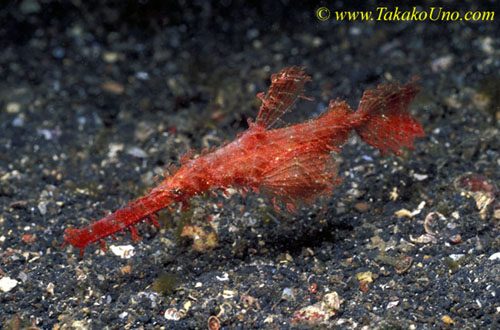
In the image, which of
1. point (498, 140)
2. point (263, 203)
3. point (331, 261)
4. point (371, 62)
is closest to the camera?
point (331, 261)

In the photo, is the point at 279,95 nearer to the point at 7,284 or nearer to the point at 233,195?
the point at 233,195

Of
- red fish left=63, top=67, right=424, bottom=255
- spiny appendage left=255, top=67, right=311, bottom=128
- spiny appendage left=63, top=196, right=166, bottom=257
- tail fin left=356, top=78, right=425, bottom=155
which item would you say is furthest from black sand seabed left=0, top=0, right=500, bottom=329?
spiny appendage left=255, top=67, right=311, bottom=128

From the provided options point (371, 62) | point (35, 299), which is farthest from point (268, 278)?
Answer: point (371, 62)

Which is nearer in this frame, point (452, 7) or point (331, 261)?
point (331, 261)

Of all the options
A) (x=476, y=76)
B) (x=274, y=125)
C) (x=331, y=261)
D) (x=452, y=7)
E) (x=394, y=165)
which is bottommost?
(x=331, y=261)

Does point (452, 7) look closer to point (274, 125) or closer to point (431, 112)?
point (431, 112)

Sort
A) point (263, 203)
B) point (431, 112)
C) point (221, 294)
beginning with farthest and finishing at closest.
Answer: point (431, 112) < point (263, 203) < point (221, 294)

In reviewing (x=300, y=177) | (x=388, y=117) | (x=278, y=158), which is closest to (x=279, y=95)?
(x=278, y=158)

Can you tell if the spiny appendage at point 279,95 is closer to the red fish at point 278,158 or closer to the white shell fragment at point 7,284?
the red fish at point 278,158
